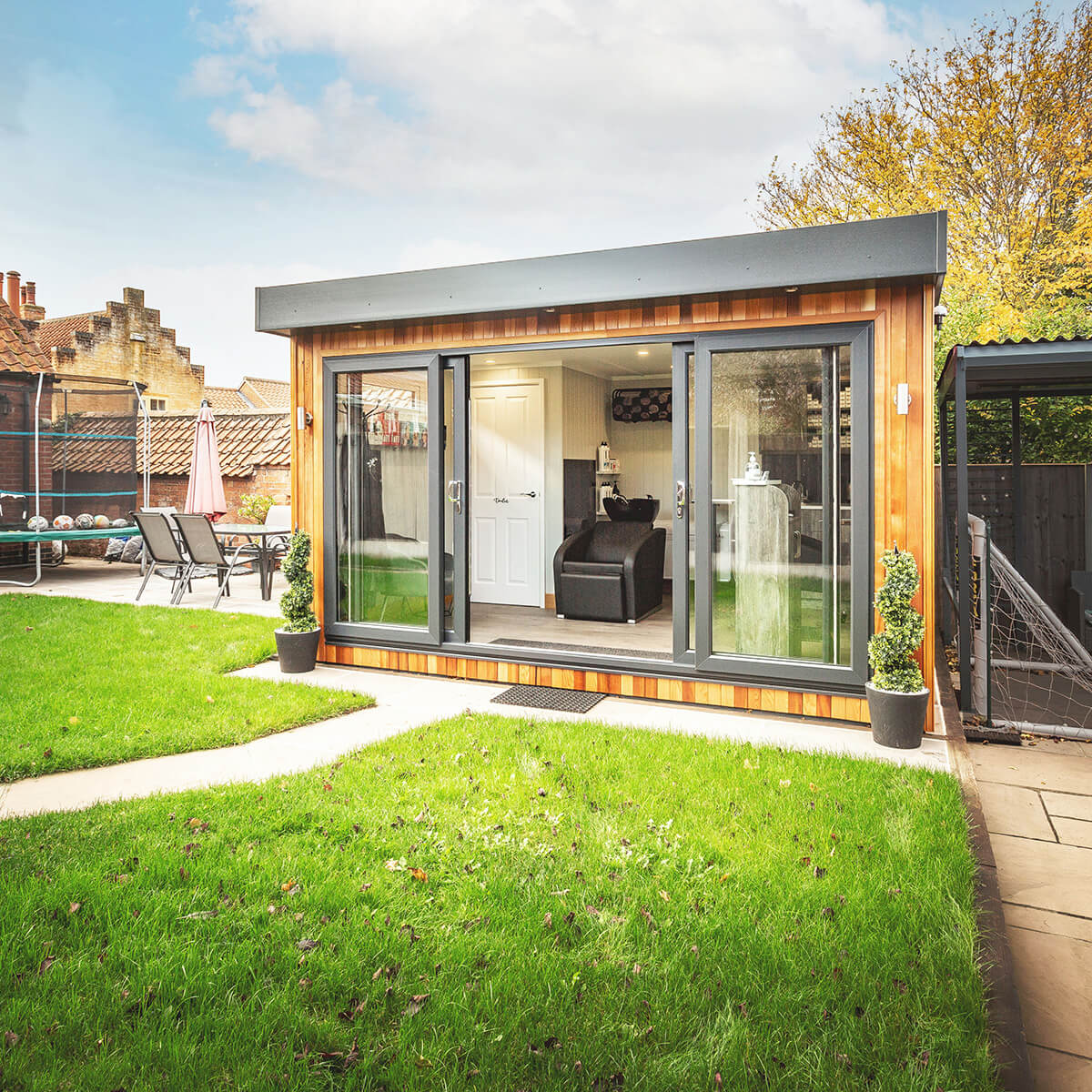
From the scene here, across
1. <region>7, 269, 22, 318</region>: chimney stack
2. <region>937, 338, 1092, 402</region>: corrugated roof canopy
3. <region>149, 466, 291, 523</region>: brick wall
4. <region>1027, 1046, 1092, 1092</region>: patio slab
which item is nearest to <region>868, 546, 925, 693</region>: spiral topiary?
<region>937, 338, 1092, 402</region>: corrugated roof canopy

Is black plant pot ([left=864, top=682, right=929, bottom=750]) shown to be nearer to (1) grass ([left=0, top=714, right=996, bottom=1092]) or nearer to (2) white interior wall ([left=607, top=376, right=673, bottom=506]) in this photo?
(1) grass ([left=0, top=714, right=996, bottom=1092])

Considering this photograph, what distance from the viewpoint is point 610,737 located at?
4.10 metres

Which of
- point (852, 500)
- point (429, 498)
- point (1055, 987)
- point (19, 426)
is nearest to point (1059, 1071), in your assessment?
point (1055, 987)

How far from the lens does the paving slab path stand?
11.3ft

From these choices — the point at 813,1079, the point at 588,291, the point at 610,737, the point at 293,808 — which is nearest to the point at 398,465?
the point at 588,291

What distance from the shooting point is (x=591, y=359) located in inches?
334

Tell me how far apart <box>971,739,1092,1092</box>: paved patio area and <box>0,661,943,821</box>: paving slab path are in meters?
0.36

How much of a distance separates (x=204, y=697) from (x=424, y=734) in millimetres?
1541

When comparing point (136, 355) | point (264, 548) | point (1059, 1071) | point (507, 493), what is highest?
point (136, 355)

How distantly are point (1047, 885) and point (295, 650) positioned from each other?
4463mm

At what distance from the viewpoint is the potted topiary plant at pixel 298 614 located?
18.3ft

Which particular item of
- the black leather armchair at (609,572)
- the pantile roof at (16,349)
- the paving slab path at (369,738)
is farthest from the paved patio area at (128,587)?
the paving slab path at (369,738)

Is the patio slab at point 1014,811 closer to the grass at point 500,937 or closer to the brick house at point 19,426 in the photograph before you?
the grass at point 500,937

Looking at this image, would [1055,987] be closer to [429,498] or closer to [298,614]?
[429,498]
